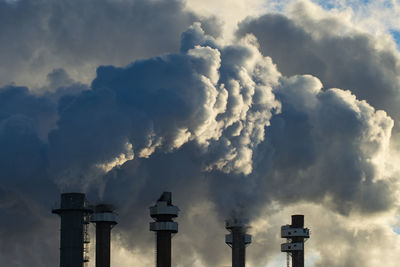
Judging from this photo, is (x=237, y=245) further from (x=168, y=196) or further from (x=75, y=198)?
(x=75, y=198)

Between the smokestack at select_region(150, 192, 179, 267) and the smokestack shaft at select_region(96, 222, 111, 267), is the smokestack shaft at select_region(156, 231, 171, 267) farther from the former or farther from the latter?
the smokestack shaft at select_region(96, 222, 111, 267)

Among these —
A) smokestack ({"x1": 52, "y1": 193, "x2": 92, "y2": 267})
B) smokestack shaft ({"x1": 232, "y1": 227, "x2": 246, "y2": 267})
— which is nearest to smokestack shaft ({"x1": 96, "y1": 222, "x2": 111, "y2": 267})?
smokestack ({"x1": 52, "y1": 193, "x2": 92, "y2": 267})

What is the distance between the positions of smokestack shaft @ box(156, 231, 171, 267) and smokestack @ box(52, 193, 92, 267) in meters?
24.7

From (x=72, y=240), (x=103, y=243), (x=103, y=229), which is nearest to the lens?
(x=72, y=240)

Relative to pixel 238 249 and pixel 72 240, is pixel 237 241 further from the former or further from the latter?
pixel 72 240

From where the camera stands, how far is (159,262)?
160000 millimetres

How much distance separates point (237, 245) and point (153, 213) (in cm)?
3203

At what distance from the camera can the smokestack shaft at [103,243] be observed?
15325 centimetres

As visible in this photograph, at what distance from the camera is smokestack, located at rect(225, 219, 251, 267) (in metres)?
186

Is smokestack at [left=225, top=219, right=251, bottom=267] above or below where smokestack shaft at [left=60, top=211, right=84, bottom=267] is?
above

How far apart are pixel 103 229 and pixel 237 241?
42088 mm

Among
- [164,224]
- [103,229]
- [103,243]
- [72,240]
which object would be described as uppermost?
[164,224]

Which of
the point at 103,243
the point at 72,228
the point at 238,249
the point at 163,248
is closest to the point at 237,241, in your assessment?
the point at 238,249

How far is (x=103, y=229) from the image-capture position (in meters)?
154
